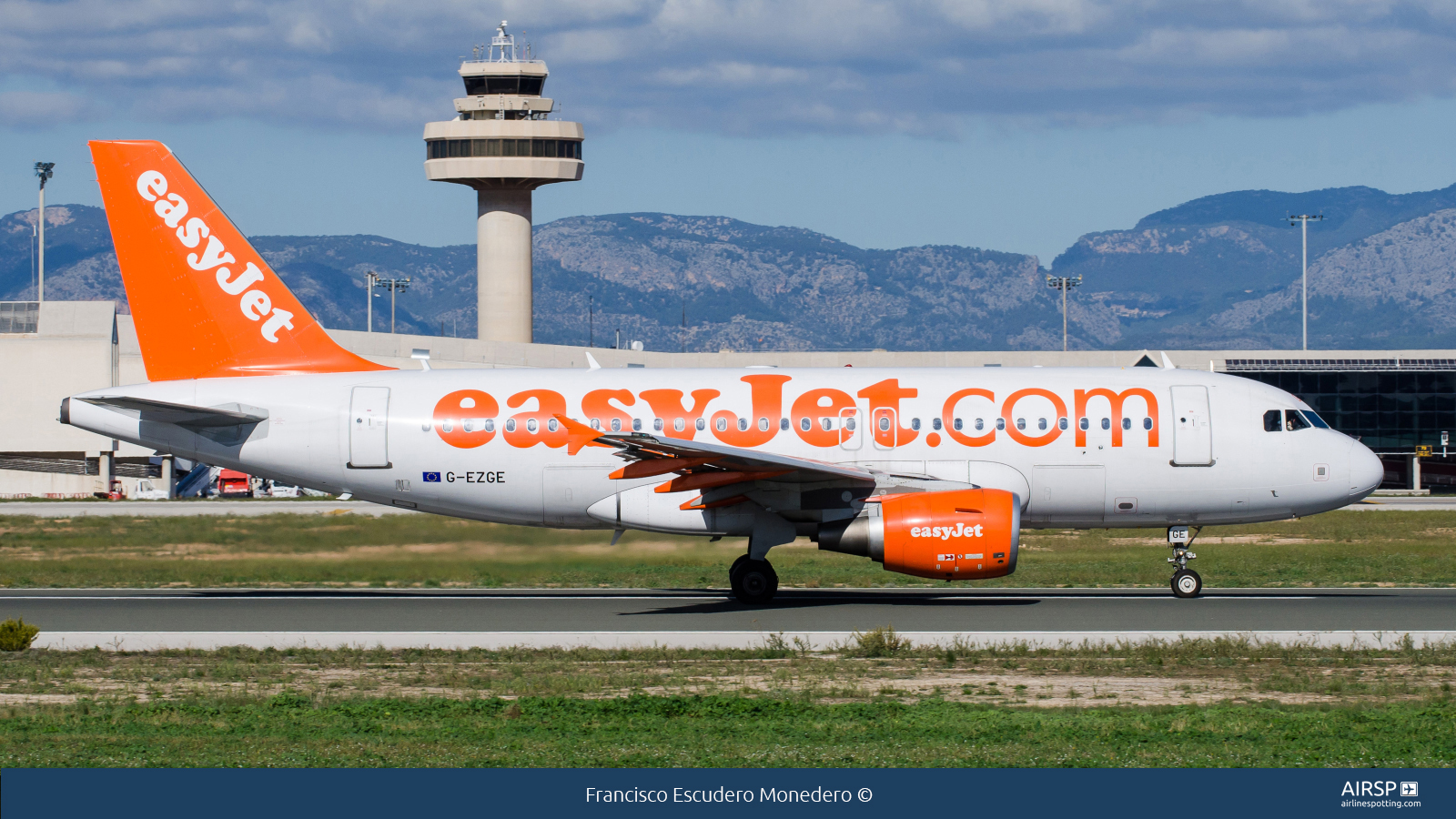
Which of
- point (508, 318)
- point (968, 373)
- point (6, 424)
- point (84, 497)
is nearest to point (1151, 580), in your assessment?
point (968, 373)

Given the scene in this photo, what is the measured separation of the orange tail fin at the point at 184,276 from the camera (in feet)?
93.4

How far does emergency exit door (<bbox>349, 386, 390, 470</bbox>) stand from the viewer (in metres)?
27.8

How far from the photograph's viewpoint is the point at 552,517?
90.8ft

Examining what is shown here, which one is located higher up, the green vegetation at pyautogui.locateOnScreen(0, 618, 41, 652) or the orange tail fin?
the orange tail fin

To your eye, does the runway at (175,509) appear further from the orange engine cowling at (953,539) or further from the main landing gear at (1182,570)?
the main landing gear at (1182,570)

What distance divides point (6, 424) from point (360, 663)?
72.3 meters

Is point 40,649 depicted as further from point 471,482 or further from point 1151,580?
point 1151,580

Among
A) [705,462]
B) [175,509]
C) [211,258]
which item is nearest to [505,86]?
[175,509]

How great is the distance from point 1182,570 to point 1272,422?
10.6 ft

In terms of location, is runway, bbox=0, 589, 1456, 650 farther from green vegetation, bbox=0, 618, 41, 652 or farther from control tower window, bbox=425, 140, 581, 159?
control tower window, bbox=425, 140, 581, 159

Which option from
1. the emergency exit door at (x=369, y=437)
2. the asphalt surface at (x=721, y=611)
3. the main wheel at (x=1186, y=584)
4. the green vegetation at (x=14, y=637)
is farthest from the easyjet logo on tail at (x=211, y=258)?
the main wheel at (x=1186, y=584)

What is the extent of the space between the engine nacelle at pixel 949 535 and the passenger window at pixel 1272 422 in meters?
5.81

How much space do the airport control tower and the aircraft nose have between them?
87688mm

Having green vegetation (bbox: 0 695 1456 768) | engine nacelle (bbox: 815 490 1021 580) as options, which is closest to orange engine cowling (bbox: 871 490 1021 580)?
engine nacelle (bbox: 815 490 1021 580)
